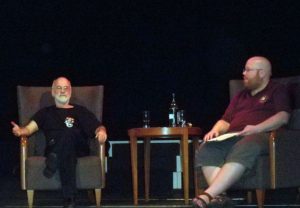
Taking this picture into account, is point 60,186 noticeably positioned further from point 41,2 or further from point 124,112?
point 41,2

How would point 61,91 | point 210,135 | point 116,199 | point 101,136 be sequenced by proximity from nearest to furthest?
point 210,135 < point 101,136 < point 61,91 < point 116,199

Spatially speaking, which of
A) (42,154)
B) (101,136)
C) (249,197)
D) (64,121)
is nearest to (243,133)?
(249,197)

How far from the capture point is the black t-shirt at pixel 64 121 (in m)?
4.91

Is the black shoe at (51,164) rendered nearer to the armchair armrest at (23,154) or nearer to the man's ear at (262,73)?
the armchair armrest at (23,154)

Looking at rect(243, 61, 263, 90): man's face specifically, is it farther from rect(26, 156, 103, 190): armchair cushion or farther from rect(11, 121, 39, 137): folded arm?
rect(11, 121, 39, 137): folded arm

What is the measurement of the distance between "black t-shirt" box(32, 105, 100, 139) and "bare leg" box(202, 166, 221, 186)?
123cm

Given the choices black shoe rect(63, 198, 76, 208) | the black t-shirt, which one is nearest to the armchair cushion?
black shoe rect(63, 198, 76, 208)

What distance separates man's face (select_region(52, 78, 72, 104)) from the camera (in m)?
4.98

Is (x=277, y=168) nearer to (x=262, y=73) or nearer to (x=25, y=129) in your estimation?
(x=262, y=73)

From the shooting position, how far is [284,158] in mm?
3984

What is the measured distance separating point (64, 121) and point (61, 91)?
0.23 m

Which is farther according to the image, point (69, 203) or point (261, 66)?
point (69, 203)

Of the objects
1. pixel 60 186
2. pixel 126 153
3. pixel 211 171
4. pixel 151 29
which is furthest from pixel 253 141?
pixel 151 29

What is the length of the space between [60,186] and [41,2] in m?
2.77
